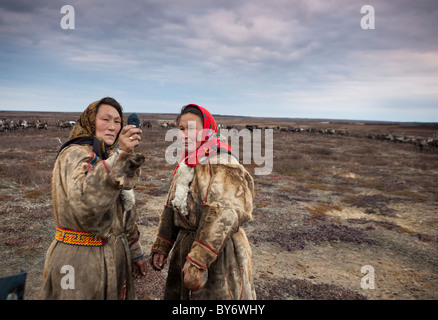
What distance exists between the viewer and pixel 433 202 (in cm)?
1067

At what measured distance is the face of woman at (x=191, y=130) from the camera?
2.07m

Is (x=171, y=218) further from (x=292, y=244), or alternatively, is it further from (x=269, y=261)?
(x=292, y=244)

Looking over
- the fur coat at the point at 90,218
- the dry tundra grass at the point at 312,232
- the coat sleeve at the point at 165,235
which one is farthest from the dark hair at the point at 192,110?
the dry tundra grass at the point at 312,232

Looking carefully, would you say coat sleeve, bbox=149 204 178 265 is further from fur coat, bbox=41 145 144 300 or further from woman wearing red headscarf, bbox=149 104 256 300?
fur coat, bbox=41 145 144 300

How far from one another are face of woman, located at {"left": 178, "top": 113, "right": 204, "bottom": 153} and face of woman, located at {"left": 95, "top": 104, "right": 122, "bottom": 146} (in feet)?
1.73

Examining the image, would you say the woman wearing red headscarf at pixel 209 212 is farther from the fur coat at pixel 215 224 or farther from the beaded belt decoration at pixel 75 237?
the beaded belt decoration at pixel 75 237

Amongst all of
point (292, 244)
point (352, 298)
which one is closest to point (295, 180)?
point (292, 244)

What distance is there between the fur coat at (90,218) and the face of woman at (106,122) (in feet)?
0.71

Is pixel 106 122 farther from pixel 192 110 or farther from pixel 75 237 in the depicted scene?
pixel 75 237

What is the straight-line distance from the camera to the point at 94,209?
61.0 inches

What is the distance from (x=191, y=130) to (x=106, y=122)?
0.65 metres

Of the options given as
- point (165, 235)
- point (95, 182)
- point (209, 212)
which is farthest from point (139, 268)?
point (95, 182)
